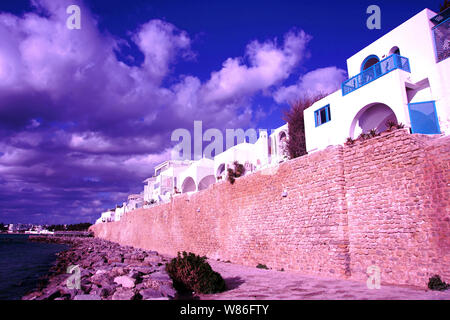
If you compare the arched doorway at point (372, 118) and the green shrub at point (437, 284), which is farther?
the arched doorway at point (372, 118)

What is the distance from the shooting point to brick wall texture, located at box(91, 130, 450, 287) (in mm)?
7102

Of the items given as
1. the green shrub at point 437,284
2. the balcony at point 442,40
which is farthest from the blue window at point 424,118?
the green shrub at point 437,284

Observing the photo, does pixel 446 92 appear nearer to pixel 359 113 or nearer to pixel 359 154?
pixel 359 113

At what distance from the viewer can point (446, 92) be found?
35.8 feet

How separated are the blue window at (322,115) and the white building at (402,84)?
57 centimetres

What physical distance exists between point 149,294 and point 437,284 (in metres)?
6.20

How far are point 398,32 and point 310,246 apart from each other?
10.1 metres

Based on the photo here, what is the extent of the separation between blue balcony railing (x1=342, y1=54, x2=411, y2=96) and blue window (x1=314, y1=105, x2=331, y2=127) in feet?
4.92

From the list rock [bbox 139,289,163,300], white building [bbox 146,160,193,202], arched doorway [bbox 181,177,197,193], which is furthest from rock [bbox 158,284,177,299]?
white building [bbox 146,160,193,202]

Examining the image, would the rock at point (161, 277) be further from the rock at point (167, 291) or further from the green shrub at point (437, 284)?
the green shrub at point (437, 284)

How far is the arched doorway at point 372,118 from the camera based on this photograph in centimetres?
1348

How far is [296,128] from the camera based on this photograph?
2097cm

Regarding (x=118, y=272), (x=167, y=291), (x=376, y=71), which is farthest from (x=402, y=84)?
(x=118, y=272)

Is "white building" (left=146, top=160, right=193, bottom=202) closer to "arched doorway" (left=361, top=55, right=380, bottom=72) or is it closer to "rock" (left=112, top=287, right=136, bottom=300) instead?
"arched doorway" (left=361, top=55, right=380, bottom=72)
